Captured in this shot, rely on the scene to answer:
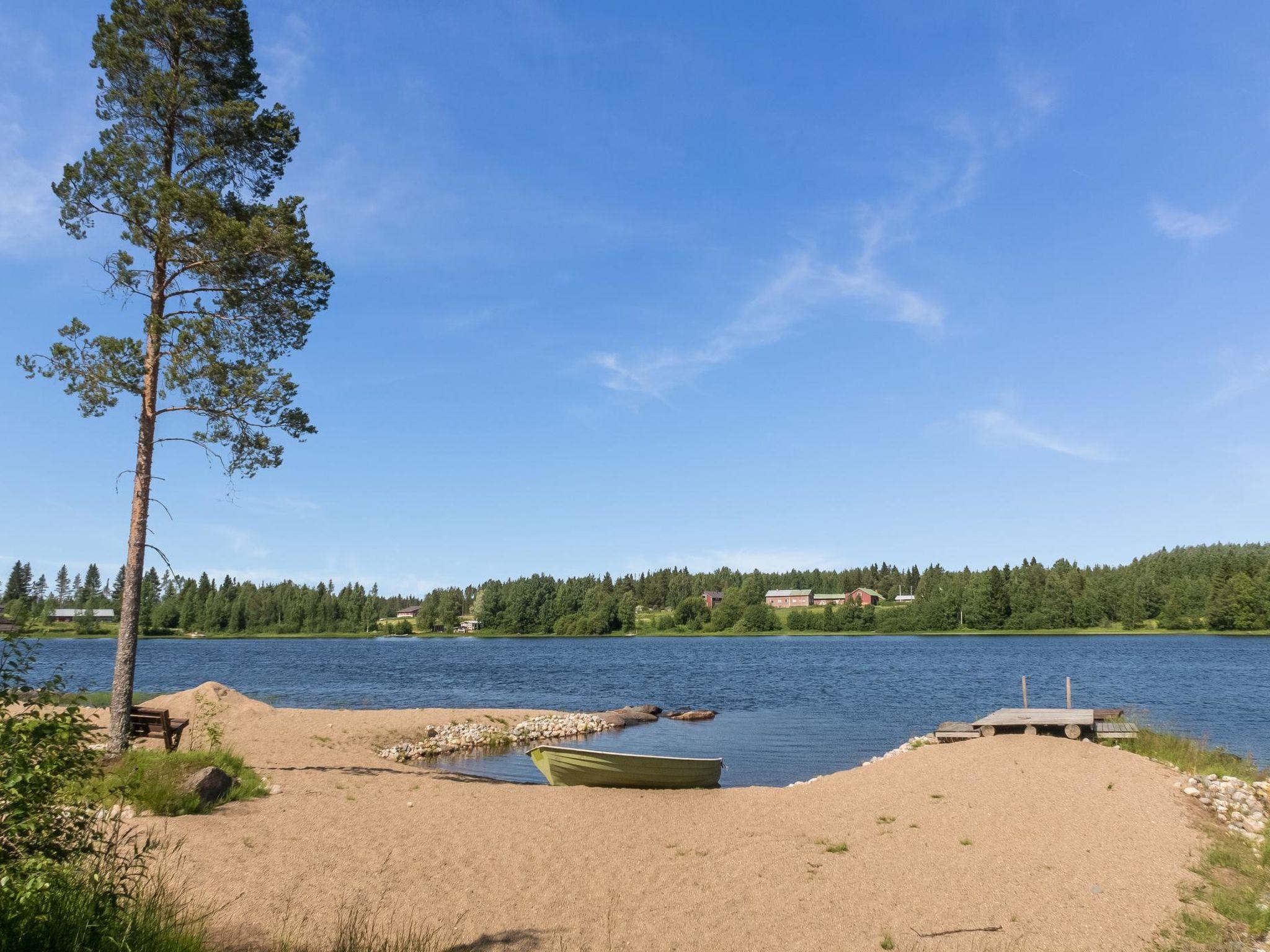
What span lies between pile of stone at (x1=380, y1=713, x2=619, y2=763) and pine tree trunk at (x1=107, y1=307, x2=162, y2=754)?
1192 centimetres

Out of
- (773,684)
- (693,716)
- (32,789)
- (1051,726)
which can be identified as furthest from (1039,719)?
(773,684)

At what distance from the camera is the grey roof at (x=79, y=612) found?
573 ft

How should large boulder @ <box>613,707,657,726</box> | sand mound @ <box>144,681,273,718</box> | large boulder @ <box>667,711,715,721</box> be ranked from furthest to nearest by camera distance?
large boulder @ <box>667,711,715,721</box> < large boulder @ <box>613,707,657,726</box> < sand mound @ <box>144,681,273,718</box>

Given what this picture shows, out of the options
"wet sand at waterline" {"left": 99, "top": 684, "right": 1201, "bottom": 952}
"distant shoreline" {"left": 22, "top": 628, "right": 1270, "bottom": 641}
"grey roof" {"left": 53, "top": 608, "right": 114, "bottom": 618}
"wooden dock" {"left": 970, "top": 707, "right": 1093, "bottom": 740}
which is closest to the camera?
"wet sand at waterline" {"left": 99, "top": 684, "right": 1201, "bottom": 952}

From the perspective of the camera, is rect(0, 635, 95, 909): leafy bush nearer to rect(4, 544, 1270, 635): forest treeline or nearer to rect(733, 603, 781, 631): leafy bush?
rect(4, 544, 1270, 635): forest treeline

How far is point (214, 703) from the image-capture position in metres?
27.1

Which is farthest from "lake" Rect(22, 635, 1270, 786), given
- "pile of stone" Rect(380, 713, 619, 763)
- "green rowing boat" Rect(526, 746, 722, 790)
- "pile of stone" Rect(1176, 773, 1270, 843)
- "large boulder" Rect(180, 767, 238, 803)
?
"pile of stone" Rect(1176, 773, 1270, 843)

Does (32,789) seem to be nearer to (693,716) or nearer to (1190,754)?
(1190,754)

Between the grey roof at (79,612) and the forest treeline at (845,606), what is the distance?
3.36m

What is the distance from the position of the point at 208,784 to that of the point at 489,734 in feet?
56.9

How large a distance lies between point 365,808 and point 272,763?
5.69 m

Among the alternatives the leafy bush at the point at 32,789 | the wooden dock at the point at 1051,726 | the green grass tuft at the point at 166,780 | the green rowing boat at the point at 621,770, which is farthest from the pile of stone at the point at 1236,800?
the green grass tuft at the point at 166,780

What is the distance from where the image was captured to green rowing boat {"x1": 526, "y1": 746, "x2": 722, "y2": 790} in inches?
775

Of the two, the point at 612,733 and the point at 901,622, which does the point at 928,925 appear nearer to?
the point at 612,733
